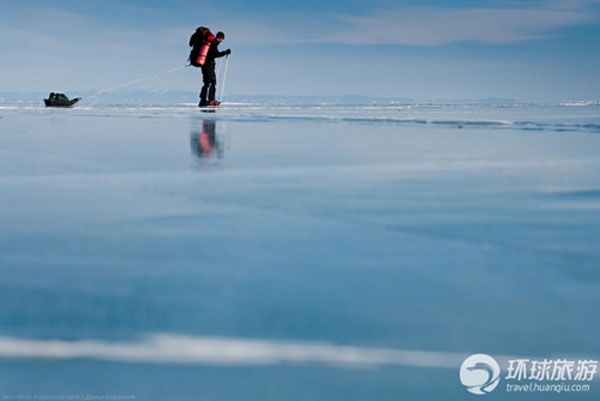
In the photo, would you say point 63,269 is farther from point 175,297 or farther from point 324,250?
point 324,250

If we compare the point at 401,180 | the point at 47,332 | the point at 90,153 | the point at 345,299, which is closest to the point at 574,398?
the point at 345,299

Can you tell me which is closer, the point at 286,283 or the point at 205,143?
the point at 286,283

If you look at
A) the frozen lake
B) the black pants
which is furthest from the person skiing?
the frozen lake

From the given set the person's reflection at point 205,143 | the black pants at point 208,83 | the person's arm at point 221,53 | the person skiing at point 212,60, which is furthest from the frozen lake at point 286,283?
the black pants at point 208,83

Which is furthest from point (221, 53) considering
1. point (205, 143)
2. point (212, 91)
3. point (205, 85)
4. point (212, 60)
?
point (205, 143)

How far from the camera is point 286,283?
1891 mm

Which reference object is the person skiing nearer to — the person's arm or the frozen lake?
the person's arm

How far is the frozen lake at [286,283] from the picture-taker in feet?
4.64

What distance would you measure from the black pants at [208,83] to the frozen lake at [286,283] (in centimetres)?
1153

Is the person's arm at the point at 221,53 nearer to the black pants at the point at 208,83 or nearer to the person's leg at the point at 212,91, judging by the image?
the black pants at the point at 208,83

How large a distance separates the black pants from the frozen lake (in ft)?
37.8

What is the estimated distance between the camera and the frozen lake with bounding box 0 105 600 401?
1415mm

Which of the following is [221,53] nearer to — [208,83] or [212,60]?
[212,60]

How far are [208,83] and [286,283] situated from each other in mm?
14270
